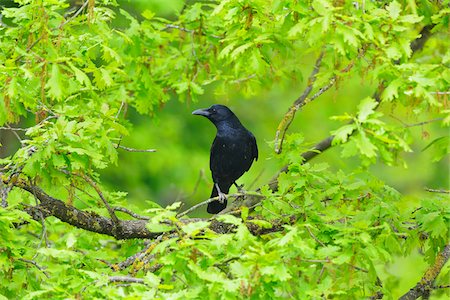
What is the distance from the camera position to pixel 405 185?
66.0ft

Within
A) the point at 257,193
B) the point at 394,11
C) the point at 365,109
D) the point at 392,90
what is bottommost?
the point at 257,193

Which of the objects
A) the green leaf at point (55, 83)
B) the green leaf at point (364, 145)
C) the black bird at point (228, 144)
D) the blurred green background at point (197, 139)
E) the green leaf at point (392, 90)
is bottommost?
the blurred green background at point (197, 139)

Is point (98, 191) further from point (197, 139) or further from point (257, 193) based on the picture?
point (197, 139)

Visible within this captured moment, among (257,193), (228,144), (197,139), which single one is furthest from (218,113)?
(197,139)

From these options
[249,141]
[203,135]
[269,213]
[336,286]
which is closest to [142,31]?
[249,141]

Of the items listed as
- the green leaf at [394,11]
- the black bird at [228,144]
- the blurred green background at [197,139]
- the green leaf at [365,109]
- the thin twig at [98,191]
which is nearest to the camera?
the green leaf at [365,109]

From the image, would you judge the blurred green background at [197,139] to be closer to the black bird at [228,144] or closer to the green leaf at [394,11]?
the black bird at [228,144]

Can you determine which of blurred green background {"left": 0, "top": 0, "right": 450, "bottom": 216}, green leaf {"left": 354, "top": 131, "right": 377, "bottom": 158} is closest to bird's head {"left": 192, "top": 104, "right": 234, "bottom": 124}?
green leaf {"left": 354, "top": 131, "right": 377, "bottom": 158}

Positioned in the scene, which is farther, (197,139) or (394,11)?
(197,139)

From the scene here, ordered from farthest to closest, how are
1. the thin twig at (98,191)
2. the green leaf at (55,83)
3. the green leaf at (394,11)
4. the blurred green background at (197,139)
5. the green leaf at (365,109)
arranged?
the blurred green background at (197,139), the thin twig at (98,191), the green leaf at (394,11), the green leaf at (55,83), the green leaf at (365,109)

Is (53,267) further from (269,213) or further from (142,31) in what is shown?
(142,31)

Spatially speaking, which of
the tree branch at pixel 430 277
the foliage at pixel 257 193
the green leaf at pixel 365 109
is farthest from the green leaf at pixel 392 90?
the tree branch at pixel 430 277

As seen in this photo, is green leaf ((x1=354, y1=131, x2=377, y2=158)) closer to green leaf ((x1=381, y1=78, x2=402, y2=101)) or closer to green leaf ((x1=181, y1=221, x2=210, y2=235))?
green leaf ((x1=381, y1=78, x2=402, y2=101))

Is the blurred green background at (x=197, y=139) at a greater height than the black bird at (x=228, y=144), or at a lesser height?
lesser
